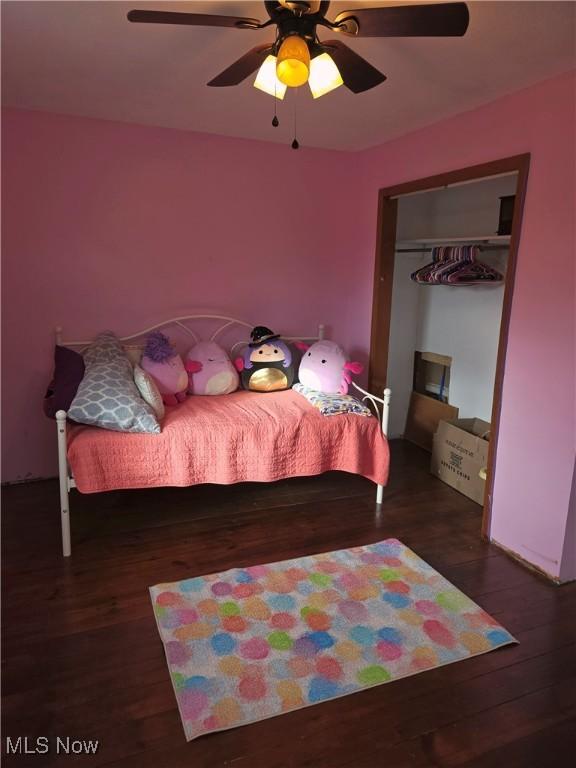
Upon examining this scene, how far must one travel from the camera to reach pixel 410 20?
159 centimetres

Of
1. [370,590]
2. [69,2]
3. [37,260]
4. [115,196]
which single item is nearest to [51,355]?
[37,260]

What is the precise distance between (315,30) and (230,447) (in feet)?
6.43

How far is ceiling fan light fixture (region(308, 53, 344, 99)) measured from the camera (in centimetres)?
190

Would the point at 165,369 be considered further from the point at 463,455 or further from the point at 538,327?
the point at 538,327

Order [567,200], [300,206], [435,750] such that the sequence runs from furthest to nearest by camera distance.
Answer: [300,206] → [567,200] → [435,750]

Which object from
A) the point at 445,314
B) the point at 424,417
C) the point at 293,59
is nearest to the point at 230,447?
the point at 293,59

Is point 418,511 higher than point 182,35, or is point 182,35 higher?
point 182,35

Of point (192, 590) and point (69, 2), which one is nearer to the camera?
point (69, 2)

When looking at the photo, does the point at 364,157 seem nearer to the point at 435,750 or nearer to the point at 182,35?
the point at 182,35

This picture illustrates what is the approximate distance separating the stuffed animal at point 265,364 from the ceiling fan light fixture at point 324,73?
76.0 inches

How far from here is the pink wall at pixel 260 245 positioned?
2.59 m

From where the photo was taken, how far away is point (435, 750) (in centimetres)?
173

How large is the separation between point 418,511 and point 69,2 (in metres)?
2.96

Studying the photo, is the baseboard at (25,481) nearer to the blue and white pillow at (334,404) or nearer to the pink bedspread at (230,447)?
the pink bedspread at (230,447)
